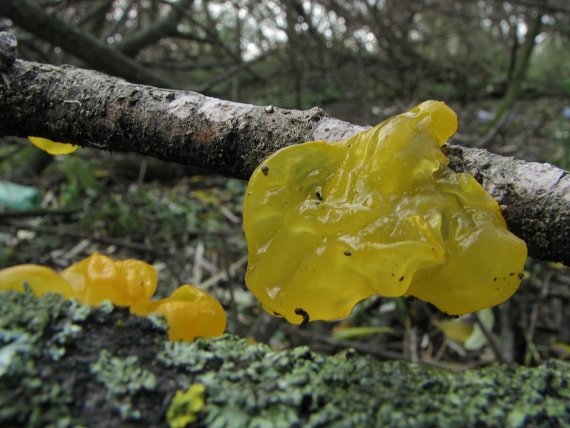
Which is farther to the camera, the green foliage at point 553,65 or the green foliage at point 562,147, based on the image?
the green foliage at point 553,65

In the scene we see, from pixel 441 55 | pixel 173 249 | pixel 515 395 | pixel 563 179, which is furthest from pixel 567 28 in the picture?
pixel 515 395

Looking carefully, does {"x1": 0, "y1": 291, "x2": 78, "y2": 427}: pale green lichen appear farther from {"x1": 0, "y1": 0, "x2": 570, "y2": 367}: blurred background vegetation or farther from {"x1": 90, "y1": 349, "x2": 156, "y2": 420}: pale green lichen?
{"x1": 0, "y1": 0, "x2": 570, "y2": 367}: blurred background vegetation

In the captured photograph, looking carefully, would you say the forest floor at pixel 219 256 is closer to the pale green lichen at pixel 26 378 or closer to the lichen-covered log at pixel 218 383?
the lichen-covered log at pixel 218 383

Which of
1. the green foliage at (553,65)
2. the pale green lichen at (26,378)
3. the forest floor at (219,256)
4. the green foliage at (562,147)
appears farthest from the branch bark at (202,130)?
the green foliage at (553,65)

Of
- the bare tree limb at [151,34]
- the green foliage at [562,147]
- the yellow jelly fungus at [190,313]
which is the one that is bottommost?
the yellow jelly fungus at [190,313]

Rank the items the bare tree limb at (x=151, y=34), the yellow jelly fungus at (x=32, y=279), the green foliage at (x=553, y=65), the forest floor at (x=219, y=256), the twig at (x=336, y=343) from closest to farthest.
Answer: the yellow jelly fungus at (x=32, y=279) → the twig at (x=336, y=343) → the forest floor at (x=219, y=256) → the bare tree limb at (x=151, y=34) → the green foliage at (x=553, y=65)

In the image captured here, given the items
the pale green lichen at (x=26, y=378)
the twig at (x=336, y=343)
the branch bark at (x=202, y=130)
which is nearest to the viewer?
the pale green lichen at (x=26, y=378)

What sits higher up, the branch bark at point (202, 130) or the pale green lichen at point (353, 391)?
the branch bark at point (202, 130)

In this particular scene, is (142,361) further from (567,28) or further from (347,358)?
(567,28)
